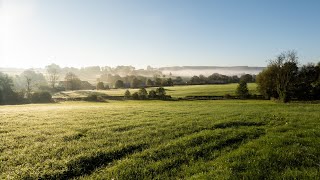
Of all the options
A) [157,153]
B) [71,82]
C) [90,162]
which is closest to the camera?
[90,162]

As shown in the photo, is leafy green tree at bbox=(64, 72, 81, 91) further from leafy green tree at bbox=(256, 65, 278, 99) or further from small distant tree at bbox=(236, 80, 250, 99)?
leafy green tree at bbox=(256, 65, 278, 99)

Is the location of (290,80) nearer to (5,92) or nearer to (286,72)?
(286,72)

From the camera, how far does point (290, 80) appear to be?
8981 centimetres

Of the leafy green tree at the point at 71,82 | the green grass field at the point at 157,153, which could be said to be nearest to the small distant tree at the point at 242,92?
the green grass field at the point at 157,153

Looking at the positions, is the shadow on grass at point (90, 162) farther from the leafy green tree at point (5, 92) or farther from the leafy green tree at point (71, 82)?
the leafy green tree at point (71, 82)

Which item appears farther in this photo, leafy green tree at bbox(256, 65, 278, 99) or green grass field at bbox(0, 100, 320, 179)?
leafy green tree at bbox(256, 65, 278, 99)

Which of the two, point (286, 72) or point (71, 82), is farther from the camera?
point (71, 82)

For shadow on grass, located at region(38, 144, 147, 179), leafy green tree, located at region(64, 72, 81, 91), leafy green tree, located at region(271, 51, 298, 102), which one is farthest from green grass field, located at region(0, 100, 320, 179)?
leafy green tree, located at region(64, 72, 81, 91)

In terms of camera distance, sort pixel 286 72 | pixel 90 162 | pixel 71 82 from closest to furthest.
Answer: pixel 90 162 < pixel 286 72 < pixel 71 82

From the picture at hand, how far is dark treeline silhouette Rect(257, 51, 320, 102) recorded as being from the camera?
8756 centimetres

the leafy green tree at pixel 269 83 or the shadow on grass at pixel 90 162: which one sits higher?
the leafy green tree at pixel 269 83

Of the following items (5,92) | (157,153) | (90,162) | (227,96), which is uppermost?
(157,153)

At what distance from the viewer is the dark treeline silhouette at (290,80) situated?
87.6 metres

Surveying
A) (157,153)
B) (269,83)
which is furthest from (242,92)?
(157,153)
